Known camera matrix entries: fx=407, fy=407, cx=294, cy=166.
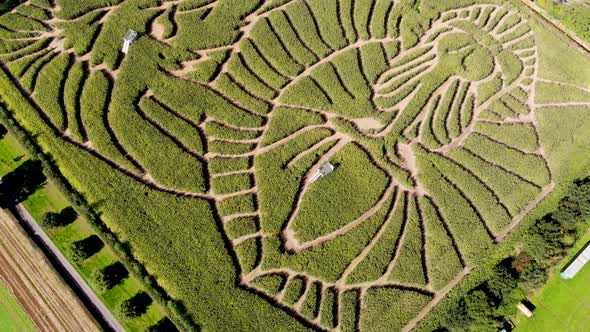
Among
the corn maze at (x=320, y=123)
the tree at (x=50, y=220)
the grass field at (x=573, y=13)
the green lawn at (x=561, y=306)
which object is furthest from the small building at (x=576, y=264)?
the tree at (x=50, y=220)

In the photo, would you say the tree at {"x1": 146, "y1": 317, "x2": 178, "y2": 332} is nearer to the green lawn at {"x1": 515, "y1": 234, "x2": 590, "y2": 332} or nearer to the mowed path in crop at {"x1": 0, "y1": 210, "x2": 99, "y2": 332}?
the mowed path in crop at {"x1": 0, "y1": 210, "x2": 99, "y2": 332}

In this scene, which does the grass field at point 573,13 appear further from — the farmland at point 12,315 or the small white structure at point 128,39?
the farmland at point 12,315

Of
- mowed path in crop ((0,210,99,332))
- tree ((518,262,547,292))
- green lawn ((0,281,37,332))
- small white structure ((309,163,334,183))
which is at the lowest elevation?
green lawn ((0,281,37,332))

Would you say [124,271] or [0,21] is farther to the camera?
[0,21]

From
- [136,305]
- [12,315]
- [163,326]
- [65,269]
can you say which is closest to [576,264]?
[163,326]

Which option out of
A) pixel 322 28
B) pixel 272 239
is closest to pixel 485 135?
pixel 322 28

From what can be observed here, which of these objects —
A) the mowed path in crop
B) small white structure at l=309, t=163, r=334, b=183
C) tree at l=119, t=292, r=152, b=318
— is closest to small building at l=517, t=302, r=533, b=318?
small white structure at l=309, t=163, r=334, b=183

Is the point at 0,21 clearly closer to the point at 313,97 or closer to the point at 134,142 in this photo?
the point at 134,142
